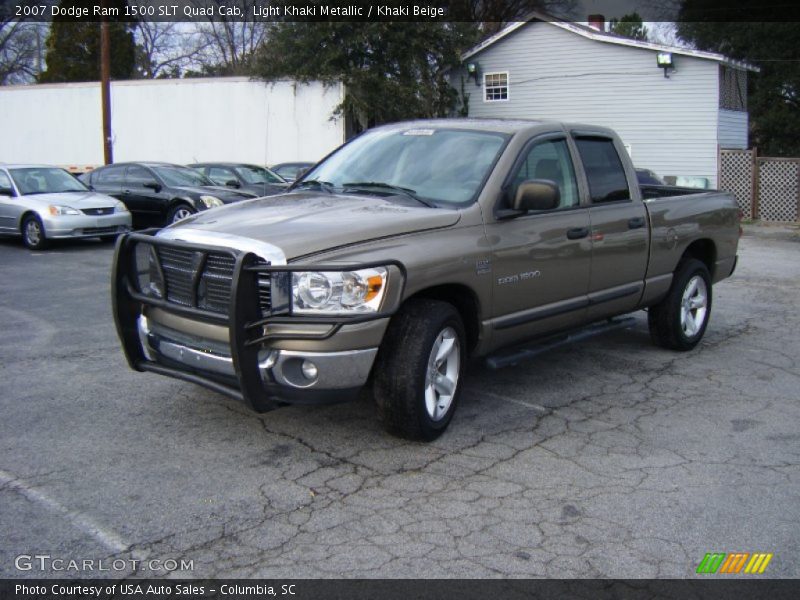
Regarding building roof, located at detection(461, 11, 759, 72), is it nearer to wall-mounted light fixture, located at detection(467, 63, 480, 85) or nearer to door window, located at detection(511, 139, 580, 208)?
wall-mounted light fixture, located at detection(467, 63, 480, 85)

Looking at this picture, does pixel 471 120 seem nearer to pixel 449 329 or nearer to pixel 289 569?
pixel 449 329

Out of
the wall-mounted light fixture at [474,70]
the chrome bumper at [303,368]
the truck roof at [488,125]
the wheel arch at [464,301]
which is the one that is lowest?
the chrome bumper at [303,368]

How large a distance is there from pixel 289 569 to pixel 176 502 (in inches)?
35.5

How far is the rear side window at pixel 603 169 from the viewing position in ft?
21.5

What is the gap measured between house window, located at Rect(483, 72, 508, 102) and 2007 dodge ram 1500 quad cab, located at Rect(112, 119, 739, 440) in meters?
23.4

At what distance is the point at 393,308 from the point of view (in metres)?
4.71

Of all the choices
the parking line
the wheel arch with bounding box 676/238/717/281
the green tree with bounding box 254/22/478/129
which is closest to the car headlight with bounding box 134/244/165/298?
the parking line

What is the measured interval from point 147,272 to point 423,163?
1.99 m

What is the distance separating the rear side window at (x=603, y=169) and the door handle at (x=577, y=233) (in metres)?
0.37

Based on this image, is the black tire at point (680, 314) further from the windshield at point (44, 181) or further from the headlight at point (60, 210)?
the windshield at point (44, 181)

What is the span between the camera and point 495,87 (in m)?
29.8

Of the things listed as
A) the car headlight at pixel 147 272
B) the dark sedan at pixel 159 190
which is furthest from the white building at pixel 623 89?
the car headlight at pixel 147 272

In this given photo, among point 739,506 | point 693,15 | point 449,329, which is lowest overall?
point 739,506

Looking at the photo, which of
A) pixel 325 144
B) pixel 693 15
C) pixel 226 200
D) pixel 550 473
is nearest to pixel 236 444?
pixel 550 473
